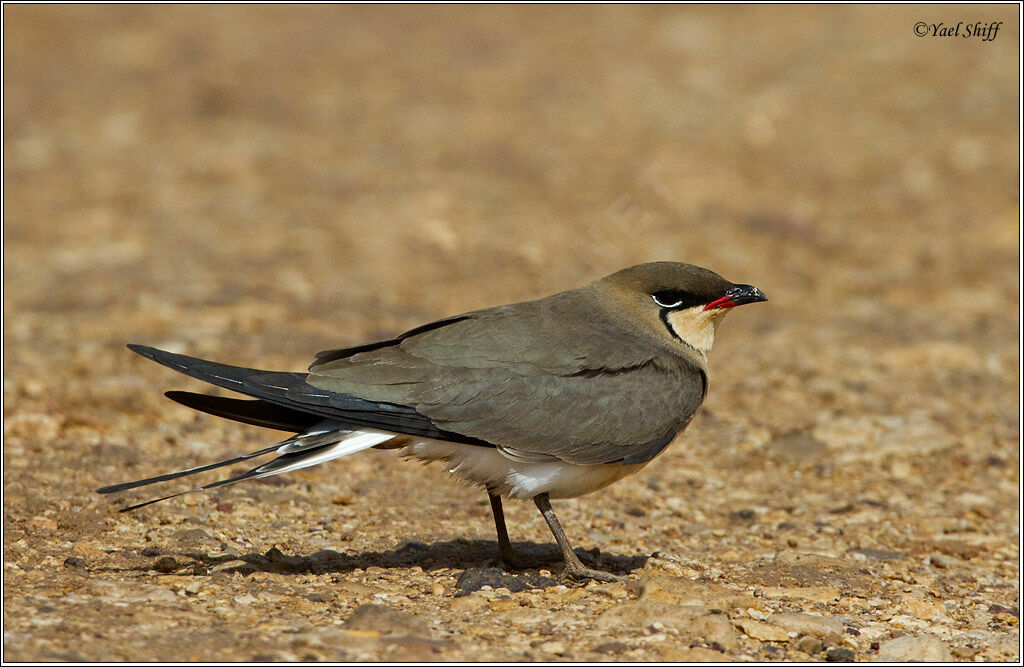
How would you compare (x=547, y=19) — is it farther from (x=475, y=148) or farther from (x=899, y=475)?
(x=899, y=475)

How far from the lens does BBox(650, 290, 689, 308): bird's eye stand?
579 centimetres

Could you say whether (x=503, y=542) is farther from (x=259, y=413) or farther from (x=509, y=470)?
(x=259, y=413)

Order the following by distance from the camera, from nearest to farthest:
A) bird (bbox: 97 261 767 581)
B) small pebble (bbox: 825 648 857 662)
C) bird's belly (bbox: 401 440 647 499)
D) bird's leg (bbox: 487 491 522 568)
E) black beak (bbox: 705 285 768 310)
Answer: small pebble (bbox: 825 648 857 662), bird (bbox: 97 261 767 581), bird's belly (bbox: 401 440 647 499), bird's leg (bbox: 487 491 522 568), black beak (bbox: 705 285 768 310)

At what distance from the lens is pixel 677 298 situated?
5805 millimetres

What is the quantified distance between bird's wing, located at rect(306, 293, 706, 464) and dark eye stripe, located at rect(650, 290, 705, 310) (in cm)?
30

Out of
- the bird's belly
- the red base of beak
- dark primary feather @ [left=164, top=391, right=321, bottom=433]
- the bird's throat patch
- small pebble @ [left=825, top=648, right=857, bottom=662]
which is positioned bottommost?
small pebble @ [left=825, top=648, right=857, bottom=662]

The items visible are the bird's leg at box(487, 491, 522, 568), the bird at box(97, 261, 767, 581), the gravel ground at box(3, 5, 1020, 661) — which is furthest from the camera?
the bird's leg at box(487, 491, 522, 568)

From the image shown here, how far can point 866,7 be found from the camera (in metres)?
15.3

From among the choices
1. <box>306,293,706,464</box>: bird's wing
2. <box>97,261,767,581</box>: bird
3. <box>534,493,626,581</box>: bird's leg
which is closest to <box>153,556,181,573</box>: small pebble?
<box>97,261,767,581</box>: bird

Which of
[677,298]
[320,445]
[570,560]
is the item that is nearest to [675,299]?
[677,298]

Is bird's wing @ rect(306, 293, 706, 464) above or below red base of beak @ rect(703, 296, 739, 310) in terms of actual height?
below

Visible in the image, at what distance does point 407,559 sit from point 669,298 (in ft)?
5.90

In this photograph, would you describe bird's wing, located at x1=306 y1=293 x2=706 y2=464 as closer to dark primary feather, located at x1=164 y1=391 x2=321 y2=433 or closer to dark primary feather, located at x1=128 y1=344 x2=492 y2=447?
dark primary feather, located at x1=128 y1=344 x2=492 y2=447

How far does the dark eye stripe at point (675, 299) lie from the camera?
5.79 meters
